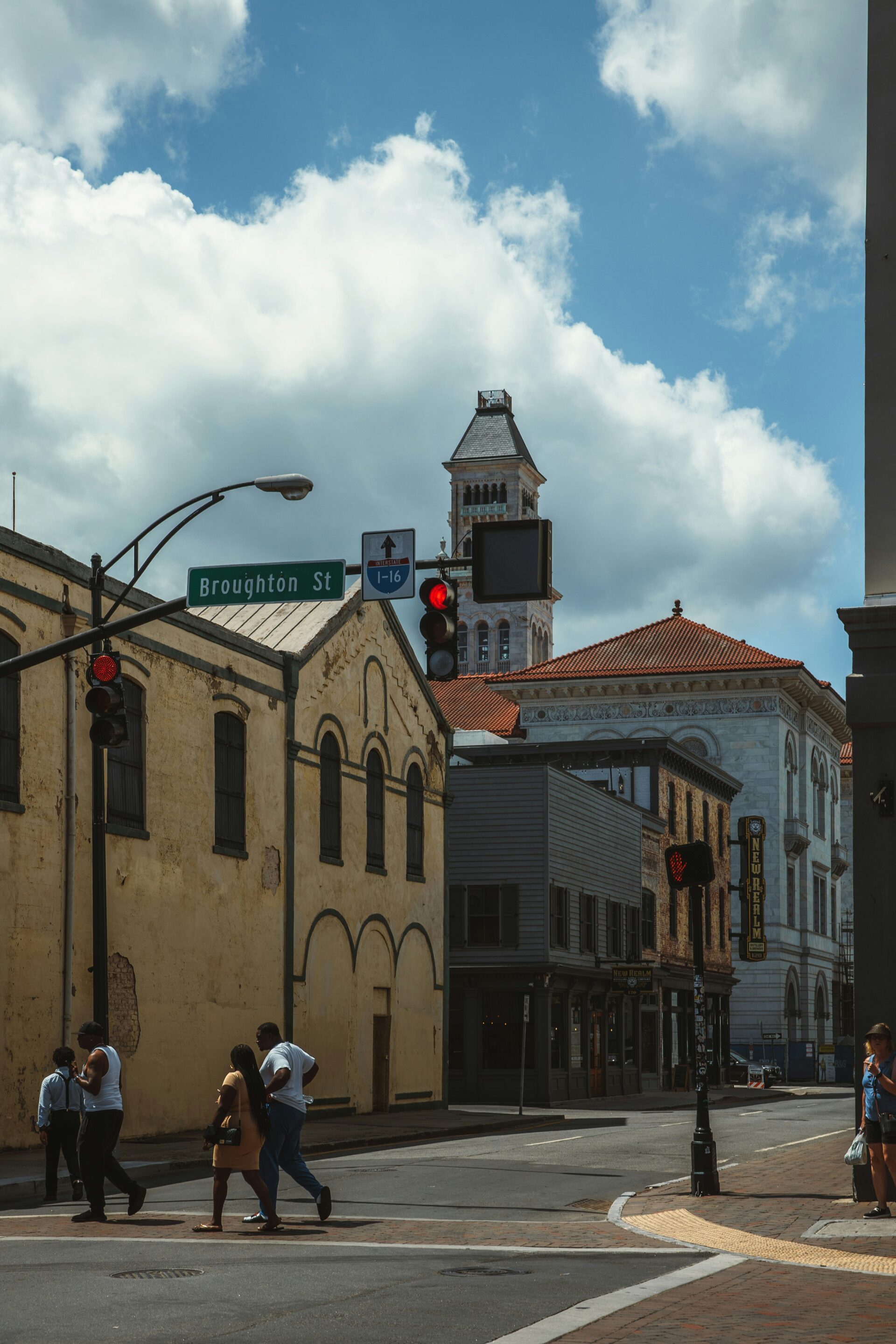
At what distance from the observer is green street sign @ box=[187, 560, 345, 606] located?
16984mm

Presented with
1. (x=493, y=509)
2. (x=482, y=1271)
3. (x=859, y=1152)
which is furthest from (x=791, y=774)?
(x=493, y=509)

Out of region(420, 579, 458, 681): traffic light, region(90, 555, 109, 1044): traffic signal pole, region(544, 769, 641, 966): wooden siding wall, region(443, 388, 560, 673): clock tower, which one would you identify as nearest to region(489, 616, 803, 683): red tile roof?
region(544, 769, 641, 966): wooden siding wall

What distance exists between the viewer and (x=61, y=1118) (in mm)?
16828

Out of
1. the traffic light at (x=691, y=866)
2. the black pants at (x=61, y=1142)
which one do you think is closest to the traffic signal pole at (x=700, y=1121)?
the traffic light at (x=691, y=866)

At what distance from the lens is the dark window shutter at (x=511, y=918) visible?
43.3m

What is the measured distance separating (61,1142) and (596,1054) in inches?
1249

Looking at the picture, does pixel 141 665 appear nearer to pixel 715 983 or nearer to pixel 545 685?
pixel 715 983

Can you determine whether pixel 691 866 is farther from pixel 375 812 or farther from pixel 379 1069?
pixel 379 1069

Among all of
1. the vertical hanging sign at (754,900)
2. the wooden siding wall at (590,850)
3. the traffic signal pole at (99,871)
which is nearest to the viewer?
the traffic signal pole at (99,871)

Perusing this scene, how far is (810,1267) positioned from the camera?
1164 centimetres

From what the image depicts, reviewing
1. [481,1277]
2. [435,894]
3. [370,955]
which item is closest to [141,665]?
[370,955]

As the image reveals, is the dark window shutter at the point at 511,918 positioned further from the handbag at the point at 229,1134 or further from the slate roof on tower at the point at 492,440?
the slate roof on tower at the point at 492,440

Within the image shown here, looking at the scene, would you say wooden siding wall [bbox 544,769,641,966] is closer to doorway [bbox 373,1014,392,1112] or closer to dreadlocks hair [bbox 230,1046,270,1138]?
doorway [bbox 373,1014,392,1112]

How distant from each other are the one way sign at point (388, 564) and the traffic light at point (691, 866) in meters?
3.75
